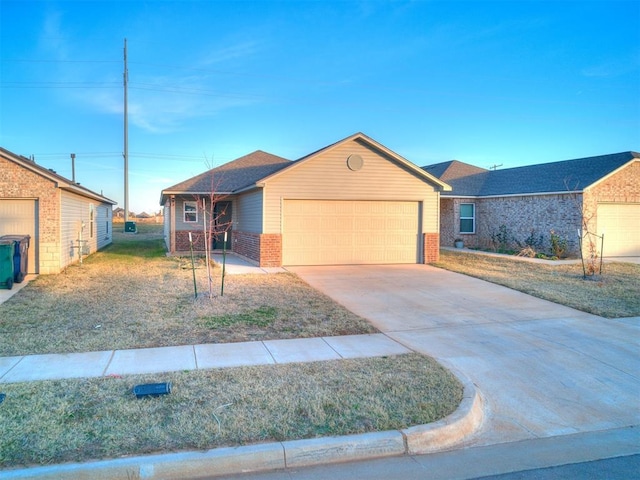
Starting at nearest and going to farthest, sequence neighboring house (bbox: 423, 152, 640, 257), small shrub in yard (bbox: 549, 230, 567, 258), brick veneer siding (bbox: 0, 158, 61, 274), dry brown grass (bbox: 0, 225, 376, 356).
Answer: dry brown grass (bbox: 0, 225, 376, 356), brick veneer siding (bbox: 0, 158, 61, 274), neighboring house (bbox: 423, 152, 640, 257), small shrub in yard (bbox: 549, 230, 567, 258)

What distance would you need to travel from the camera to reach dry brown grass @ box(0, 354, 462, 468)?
13.3 feet

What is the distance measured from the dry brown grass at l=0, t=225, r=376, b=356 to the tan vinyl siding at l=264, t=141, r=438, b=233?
3836 millimetres

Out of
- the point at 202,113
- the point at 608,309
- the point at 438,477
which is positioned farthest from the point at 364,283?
the point at 202,113

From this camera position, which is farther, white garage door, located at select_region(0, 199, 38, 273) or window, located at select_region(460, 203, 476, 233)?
window, located at select_region(460, 203, 476, 233)

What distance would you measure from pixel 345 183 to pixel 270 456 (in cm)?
1358

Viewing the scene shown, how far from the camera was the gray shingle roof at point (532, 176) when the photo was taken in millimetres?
19719

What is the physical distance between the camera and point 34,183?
1400cm

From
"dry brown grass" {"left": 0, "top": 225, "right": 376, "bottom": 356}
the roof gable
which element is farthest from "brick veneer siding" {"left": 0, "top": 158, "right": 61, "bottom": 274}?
the roof gable

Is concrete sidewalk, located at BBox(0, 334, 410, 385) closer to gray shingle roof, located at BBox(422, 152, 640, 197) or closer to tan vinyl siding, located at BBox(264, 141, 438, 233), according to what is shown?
tan vinyl siding, located at BBox(264, 141, 438, 233)

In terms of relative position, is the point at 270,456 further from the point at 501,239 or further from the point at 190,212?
the point at 501,239

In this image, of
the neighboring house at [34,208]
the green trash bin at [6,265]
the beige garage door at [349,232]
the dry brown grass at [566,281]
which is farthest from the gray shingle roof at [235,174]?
the dry brown grass at [566,281]

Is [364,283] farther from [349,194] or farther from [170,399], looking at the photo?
[170,399]

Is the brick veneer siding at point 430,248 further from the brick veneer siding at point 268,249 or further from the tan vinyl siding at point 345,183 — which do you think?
the brick veneer siding at point 268,249

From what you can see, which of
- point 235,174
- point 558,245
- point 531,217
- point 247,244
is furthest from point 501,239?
point 235,174
